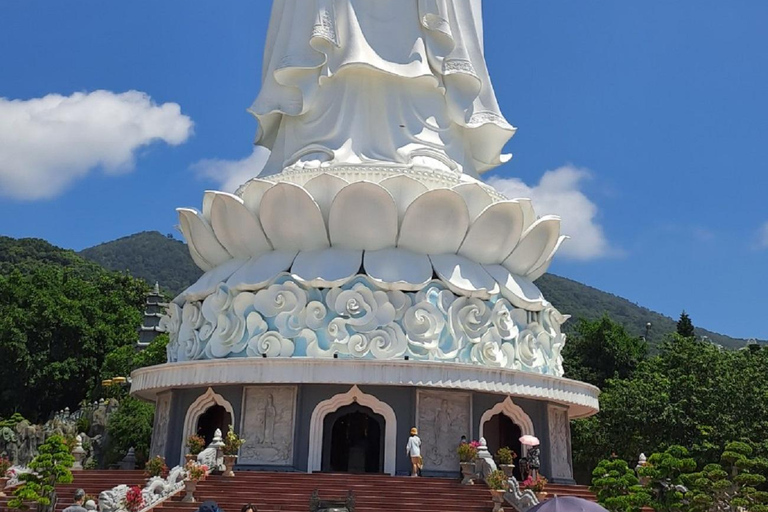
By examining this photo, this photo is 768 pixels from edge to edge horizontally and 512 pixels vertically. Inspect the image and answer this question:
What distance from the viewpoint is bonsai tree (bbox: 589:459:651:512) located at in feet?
40.9

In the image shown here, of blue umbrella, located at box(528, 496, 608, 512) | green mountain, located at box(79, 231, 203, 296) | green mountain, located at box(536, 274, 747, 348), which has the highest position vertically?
green mountain, located at box(79, 231, 203, 296)

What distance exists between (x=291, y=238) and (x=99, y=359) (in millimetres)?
24377

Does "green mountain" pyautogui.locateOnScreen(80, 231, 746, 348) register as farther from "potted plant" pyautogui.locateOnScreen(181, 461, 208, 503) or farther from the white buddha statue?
"potted plant" pyautogui.locateOnScreen(181, 461, 208, 503)

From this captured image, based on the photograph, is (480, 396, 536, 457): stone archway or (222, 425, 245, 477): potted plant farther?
(480, 396, 536, 457): stone archway

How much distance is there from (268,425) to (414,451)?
3.16m

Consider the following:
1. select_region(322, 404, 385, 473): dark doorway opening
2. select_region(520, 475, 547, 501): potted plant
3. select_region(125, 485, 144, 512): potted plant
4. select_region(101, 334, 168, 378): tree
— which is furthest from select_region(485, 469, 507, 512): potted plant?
select_region(101, 334, 168, 378): tree

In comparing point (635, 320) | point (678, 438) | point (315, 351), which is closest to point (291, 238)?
point (315, 351)

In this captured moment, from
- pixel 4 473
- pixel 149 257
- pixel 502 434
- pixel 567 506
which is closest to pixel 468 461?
pixel 502 434

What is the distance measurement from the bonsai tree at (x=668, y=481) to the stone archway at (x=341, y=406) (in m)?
4.82

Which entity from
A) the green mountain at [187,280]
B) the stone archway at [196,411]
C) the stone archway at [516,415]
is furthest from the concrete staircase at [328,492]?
the green mountain at [187,280]

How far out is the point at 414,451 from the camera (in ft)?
50.2

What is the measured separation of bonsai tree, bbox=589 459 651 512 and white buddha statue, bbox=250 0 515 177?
8431 mm

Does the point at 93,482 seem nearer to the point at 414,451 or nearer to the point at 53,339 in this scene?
the point at 414,451

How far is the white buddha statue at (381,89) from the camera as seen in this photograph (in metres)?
19.5
